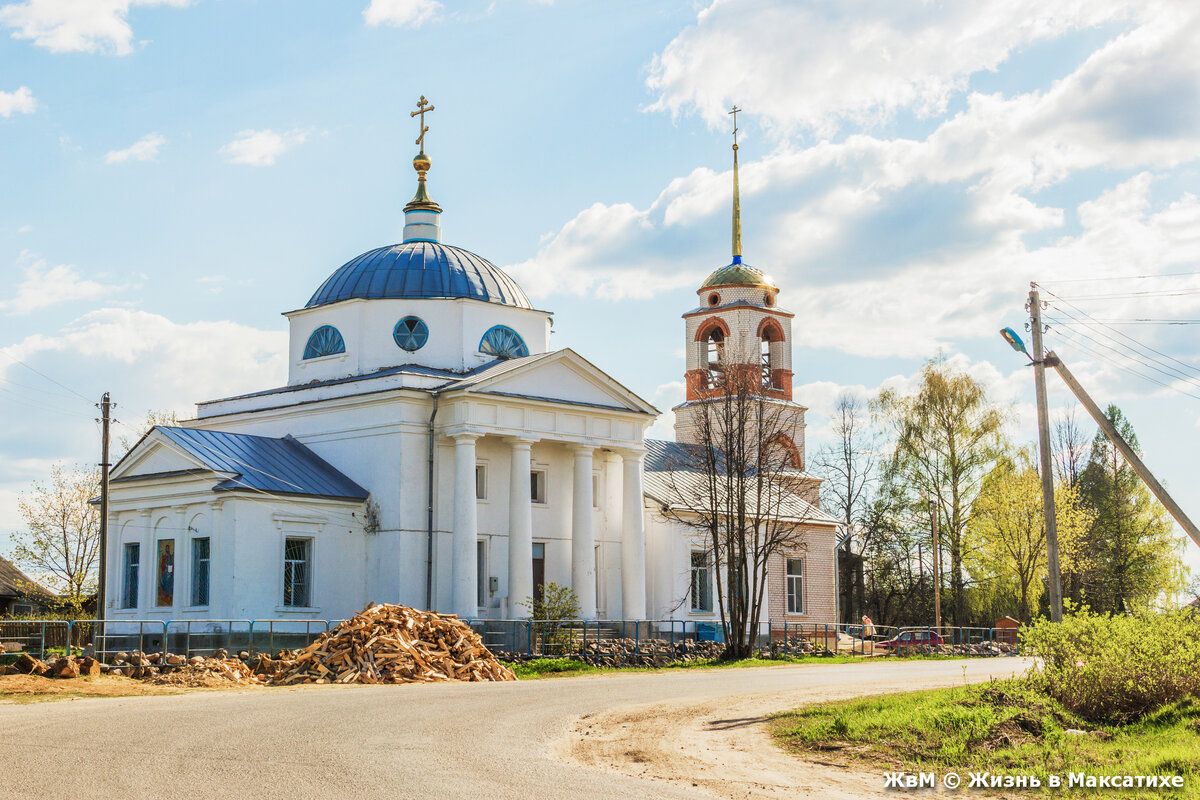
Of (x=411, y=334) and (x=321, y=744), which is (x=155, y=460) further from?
(x=321, y=744)

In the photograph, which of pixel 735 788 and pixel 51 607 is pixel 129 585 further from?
pixel 735 788

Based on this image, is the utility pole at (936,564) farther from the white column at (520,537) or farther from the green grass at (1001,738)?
the green grass at (1001,738)

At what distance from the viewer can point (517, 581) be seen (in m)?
33.3

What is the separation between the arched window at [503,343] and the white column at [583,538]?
3688 millimetres

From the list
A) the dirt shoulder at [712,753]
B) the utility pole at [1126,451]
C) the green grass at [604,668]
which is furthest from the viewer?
the green grass at [604,668]

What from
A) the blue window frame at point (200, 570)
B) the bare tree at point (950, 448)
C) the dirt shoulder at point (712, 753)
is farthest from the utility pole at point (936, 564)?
the dirt shoulder at point (712, 753)

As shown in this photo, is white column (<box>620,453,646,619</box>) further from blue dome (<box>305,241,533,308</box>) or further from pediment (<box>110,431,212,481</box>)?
pediment (<box>110,431,212,481</box>)

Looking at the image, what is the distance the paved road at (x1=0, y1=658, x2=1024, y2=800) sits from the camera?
33.1ft

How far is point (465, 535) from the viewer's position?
1271 inches

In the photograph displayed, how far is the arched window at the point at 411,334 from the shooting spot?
117ft

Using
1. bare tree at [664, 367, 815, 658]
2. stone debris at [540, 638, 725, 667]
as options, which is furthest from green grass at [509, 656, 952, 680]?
bare tree at [664, 367, 815, 658]

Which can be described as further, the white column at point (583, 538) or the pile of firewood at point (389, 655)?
the white column at point (583, 538)

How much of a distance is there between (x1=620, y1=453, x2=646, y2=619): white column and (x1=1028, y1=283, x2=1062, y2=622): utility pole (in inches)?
543

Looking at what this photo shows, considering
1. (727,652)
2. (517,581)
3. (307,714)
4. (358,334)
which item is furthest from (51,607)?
(307,714)
